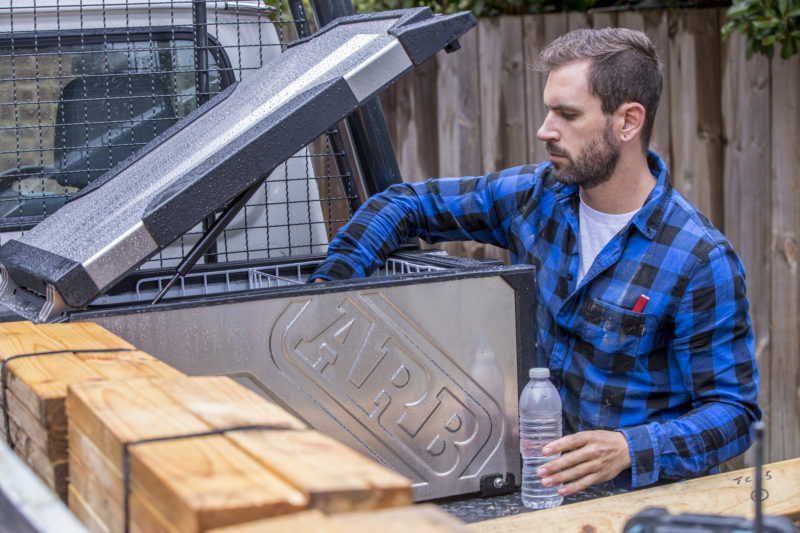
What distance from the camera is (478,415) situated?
1.86m

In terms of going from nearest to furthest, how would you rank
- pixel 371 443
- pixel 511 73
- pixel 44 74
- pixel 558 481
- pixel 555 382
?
pixel 371 443 → pixel 558 481 → pixel 555 382 → pixel 44 74 → pixel 511 73

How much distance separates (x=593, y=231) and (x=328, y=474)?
1.74 m

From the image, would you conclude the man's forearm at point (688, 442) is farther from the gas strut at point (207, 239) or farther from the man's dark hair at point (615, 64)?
the gas strut at point (207, 239)

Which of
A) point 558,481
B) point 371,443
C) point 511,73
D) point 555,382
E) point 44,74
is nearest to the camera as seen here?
point 371,443

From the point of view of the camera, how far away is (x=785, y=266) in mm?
3961

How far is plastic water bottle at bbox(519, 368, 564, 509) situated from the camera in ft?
6.15

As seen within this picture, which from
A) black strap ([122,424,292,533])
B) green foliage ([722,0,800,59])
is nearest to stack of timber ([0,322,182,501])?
black strap ([122,424,292,533])

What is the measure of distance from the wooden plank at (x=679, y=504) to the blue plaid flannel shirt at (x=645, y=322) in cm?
24

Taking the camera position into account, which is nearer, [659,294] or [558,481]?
[558,481]

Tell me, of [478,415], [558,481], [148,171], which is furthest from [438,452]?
[148,171]

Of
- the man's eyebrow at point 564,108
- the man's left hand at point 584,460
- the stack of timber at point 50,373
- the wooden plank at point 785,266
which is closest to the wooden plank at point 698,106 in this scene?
the wooden plank at point 785,266

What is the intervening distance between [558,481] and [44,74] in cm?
188

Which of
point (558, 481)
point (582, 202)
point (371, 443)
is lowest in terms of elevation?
point (558, 481)

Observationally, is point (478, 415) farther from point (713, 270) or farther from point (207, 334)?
point (713, 270)
